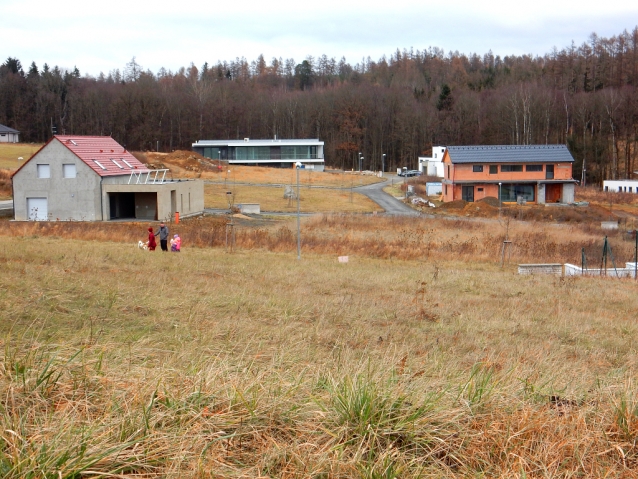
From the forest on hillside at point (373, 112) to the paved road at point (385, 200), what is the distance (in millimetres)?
26540

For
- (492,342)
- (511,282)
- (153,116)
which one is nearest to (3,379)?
(492,342)

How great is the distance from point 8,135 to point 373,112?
5444 centimetres

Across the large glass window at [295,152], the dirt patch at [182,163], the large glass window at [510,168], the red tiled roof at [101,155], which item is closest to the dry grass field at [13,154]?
the dirt patch at [182,163]

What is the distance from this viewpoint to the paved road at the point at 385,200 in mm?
51844

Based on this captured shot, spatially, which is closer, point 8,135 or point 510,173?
point 510,173

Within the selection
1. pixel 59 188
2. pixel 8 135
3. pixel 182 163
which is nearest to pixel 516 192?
pixel 59 188

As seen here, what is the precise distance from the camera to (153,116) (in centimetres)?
10050

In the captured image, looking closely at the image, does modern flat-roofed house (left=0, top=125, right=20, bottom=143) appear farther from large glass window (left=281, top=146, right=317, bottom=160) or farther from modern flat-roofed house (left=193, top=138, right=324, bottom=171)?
large glass window (left=281, top=146, right=317, bottom=160)

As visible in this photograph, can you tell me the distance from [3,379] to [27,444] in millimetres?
1049

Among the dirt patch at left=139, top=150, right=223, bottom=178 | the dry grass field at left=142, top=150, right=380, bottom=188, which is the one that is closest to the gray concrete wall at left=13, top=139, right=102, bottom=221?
the dry grass field at left=142, top=150, right=380, bottom=188

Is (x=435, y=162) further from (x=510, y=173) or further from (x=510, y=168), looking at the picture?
(x=510, y=173)

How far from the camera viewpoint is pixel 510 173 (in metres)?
58.5

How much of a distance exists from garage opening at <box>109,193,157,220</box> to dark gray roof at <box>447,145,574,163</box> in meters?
→ 27.2

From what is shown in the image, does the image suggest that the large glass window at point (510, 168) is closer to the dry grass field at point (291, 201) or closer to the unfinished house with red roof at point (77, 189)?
the dry grass field at point (291, 201)
